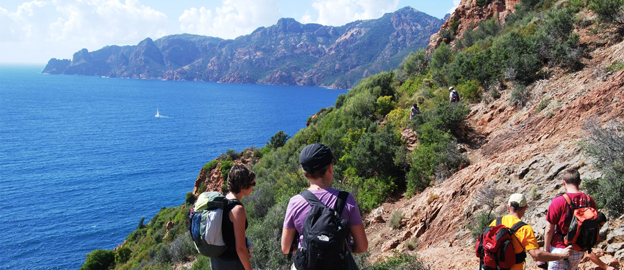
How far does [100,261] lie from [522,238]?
97.9ft

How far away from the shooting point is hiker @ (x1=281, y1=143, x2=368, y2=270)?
2.56 metres

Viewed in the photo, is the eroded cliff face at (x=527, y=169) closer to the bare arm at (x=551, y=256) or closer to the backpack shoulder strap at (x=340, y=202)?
the bare arm at (x=551, y=256)

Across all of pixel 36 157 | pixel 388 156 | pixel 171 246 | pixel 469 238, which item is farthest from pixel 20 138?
pixel 469 238

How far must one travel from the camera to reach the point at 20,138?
60.7 metres

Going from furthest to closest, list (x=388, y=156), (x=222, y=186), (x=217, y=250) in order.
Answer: (x=222, y=186)
(x=388, y=156)
(x=217, y=250)

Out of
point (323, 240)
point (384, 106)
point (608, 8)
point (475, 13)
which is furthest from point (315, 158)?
point (475, 13)

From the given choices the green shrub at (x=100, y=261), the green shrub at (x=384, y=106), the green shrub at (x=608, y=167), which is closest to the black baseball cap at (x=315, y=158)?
the green shrub at (x=608, y=167)

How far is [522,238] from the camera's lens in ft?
11.2

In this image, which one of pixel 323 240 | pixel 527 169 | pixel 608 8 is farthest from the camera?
pixel 608 8

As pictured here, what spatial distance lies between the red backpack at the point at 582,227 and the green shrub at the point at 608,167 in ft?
6.46

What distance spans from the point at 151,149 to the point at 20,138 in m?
26.4

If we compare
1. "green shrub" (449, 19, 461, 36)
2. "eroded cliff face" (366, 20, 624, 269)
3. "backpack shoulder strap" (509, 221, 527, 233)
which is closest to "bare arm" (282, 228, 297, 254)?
"backpack shoulder strap" (509, 221, 527, 233)

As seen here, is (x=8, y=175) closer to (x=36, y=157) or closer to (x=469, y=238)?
(x=36, y=157)

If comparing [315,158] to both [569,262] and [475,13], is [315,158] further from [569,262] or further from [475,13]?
[475,13]
